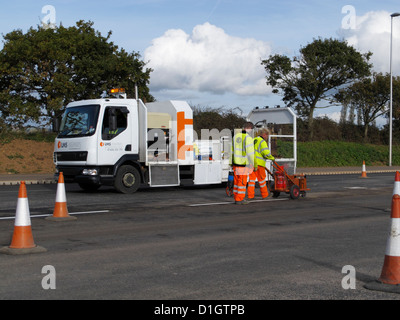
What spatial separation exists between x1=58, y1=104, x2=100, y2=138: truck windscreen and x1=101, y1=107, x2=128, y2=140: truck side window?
0.29 m

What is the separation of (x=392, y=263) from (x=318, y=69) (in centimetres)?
3992

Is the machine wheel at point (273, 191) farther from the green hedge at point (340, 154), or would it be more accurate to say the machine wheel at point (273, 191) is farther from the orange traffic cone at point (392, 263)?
the green hedge at point (340, 154)

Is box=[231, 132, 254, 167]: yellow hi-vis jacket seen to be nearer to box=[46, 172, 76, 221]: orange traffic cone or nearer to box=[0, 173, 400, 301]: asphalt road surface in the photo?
box=[0, 173, 400, 301]: asphalt road surface

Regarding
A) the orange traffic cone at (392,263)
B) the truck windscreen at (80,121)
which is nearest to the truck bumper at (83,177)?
the truck windscreen at (80,121)

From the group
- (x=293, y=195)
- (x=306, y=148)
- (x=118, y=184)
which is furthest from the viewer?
(x=306, y=148)

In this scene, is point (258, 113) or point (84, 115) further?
point (258, 113)

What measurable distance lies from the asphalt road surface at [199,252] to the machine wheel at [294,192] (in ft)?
3.37

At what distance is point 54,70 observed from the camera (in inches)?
1182

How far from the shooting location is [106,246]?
808 centimetres

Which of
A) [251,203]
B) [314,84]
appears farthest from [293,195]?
[314,84]

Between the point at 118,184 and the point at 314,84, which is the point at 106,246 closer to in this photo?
the point at 118,184

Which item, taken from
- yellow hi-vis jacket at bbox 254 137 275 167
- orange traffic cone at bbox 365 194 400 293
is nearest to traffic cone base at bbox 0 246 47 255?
orange traffic cone at bbox 365 194 400 293

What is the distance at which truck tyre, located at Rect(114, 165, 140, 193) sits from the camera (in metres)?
16.5

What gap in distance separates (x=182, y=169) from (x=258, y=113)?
14.3ft
